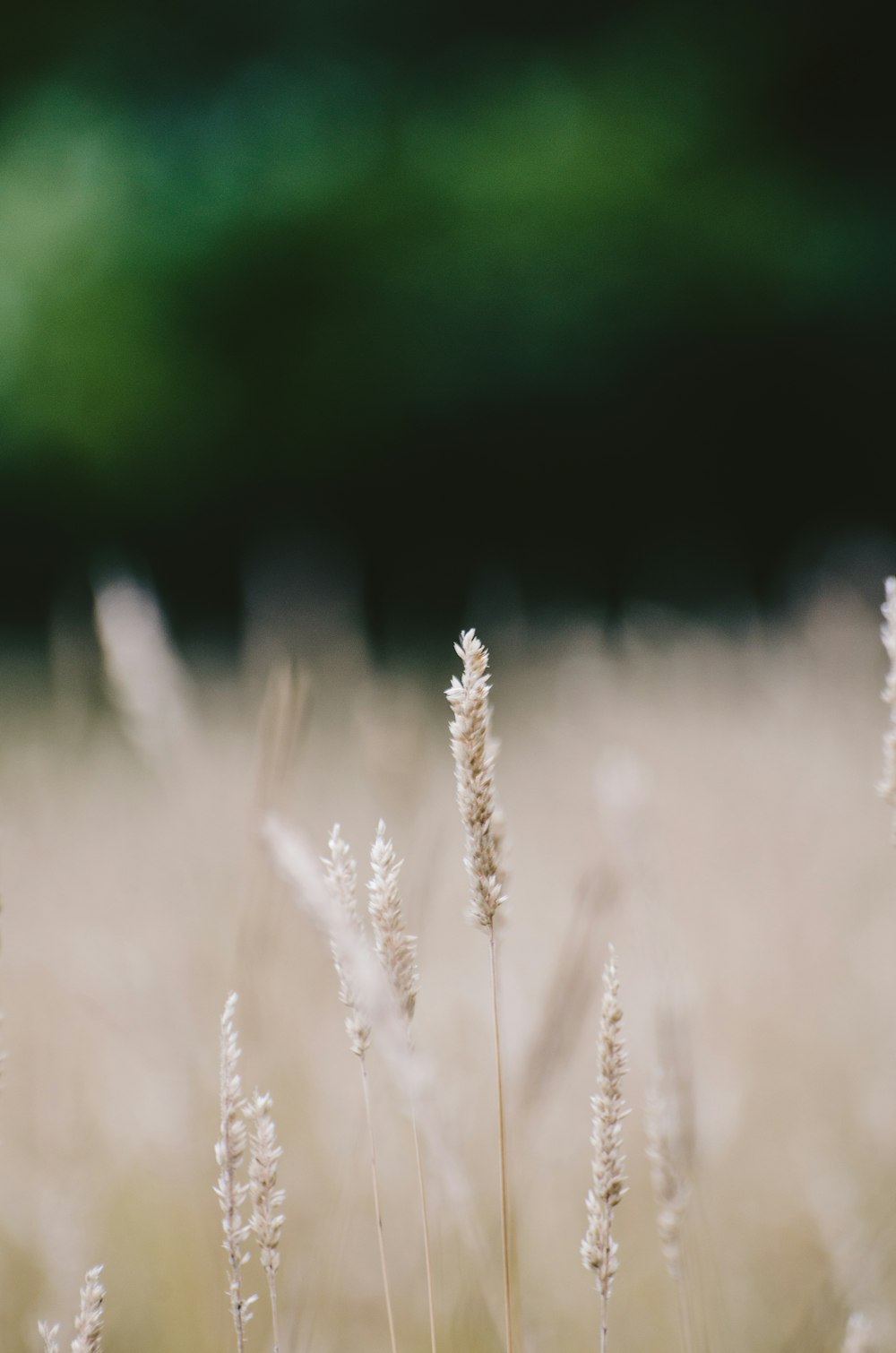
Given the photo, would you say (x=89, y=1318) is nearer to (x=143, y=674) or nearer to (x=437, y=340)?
(x=143, y=674)

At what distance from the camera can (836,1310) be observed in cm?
67

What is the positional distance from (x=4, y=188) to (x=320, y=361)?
1912 mm

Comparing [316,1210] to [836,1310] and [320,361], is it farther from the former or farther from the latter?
[320,361]

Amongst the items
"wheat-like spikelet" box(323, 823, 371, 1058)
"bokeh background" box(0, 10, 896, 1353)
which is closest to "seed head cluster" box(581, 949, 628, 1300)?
"wheat-like spikelet" box(323, 823, 371, 1058)

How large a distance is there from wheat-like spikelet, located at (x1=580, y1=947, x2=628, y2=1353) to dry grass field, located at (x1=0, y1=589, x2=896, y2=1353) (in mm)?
86

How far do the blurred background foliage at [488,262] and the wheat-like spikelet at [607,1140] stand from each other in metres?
4.65

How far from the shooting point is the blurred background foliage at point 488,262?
525 cm

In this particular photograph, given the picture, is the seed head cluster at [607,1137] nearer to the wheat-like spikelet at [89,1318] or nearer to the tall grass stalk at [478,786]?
the tall grass stalk at [478,786]

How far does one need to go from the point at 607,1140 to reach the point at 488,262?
5.45 m

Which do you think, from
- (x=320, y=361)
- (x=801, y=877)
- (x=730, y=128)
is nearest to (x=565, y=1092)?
(x=801, y=877)

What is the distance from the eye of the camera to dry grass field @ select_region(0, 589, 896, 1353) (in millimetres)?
747

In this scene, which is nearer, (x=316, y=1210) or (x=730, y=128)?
(x=316, y=1210)

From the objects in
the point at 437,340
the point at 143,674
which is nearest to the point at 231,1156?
the point at 143,674

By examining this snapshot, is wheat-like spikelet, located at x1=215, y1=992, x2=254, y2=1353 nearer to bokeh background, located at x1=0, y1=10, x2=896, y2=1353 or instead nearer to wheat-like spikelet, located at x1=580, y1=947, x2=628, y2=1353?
wheat-like spikelet, located at x1=580, y1=947, x2=628, y2=1353
